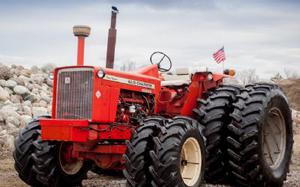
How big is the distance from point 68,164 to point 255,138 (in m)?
2.83

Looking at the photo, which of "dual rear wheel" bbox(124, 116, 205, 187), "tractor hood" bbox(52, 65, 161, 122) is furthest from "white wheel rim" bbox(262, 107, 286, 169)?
"tractor hood" bbox(52, 65, 161, 122)

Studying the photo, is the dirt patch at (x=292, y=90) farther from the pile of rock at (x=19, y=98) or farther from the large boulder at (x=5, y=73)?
the large boulder at (x=5, y=73)

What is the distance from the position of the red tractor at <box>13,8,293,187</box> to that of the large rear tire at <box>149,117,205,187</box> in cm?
1

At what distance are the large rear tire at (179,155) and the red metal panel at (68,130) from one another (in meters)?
1.05

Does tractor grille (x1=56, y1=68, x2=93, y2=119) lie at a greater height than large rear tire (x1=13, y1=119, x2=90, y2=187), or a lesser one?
greater

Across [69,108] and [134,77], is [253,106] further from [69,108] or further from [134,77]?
[69,108]

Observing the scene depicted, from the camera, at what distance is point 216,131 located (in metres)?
7.96

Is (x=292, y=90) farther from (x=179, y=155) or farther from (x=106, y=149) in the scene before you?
(x=179, y=155)

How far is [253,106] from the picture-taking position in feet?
26.2

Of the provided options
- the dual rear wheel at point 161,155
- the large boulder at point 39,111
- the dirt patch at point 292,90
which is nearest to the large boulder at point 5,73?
the large boulder at point 39,111

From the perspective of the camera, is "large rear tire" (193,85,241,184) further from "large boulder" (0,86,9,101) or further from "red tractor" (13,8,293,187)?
"large boulder" (0,86,9,101)

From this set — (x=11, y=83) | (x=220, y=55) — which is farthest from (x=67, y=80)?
(x=11, y=83)

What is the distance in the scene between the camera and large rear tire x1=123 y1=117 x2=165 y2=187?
645 cm

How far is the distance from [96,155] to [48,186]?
0.97 m
